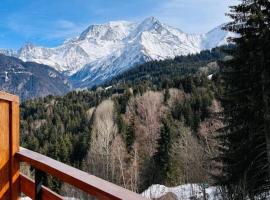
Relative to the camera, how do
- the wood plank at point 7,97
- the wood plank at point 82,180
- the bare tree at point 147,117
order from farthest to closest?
the bare tree at point 147,117 < the wood plank at point 7,97 < the wood plank at point 82,180

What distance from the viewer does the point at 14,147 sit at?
2.71 m

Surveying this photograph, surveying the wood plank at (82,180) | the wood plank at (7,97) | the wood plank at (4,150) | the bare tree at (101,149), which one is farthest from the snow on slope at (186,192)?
the wood plank at (82,180)

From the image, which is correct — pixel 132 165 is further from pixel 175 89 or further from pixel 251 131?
pixel 175 89

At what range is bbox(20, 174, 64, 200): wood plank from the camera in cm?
233

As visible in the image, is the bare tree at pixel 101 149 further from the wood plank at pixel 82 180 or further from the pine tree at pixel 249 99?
the wood plank at pixel 82 180

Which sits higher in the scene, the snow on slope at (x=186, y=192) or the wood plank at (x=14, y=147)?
the wood plank at (x=14, y=147)

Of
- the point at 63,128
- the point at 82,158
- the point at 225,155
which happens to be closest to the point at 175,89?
the point at 63,128

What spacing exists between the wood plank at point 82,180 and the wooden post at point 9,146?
4.1 inches

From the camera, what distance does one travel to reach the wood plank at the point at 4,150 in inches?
102

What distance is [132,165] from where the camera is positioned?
41.0 metres

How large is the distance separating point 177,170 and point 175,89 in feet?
115

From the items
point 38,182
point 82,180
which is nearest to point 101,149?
point 38,182

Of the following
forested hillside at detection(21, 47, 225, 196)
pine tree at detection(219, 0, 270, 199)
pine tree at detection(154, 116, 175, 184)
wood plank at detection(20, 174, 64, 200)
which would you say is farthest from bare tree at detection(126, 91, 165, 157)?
wood plank at detection(20, 174, 64, 200)

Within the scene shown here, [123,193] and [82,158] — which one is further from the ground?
[123,193]
